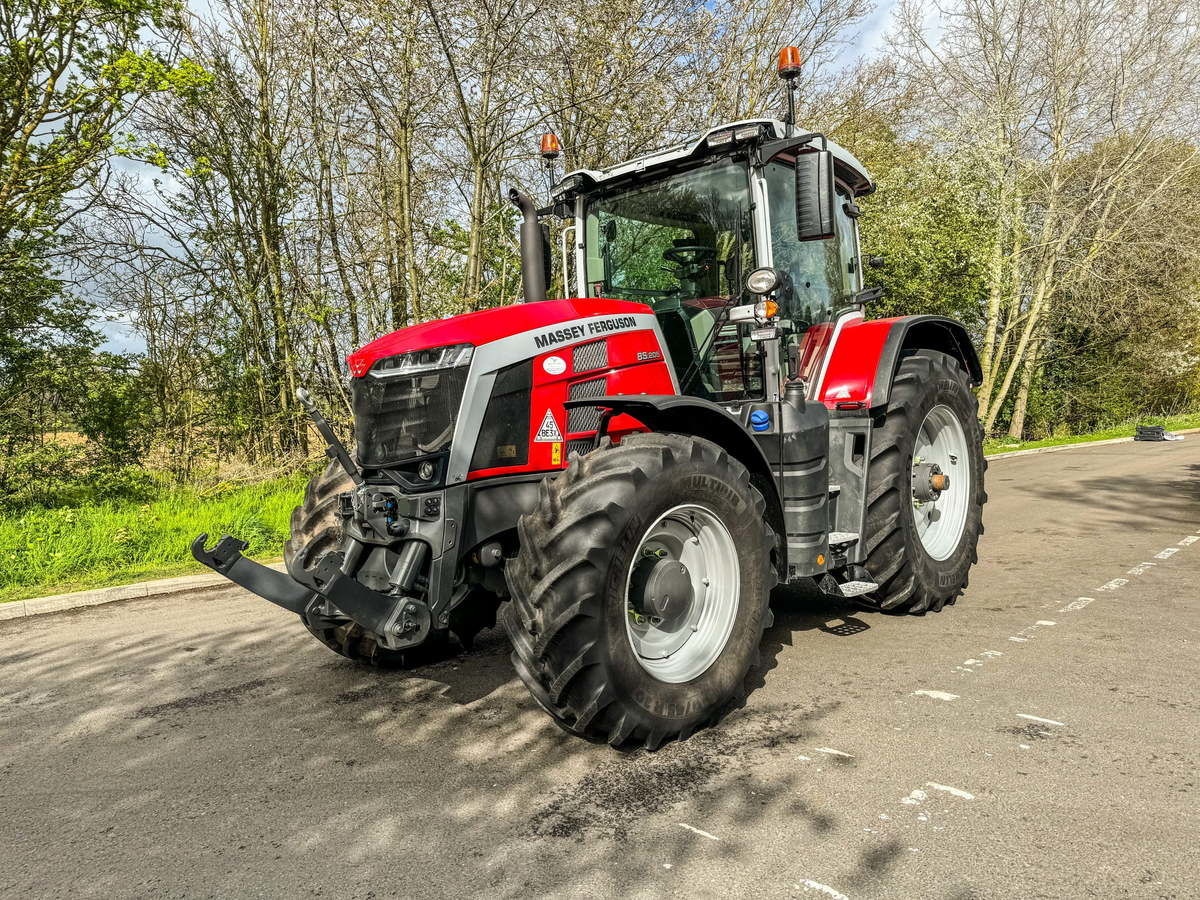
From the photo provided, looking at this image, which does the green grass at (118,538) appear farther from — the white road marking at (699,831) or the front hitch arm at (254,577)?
the white road marking at (699,831)

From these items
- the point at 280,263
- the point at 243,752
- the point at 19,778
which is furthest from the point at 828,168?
the point at 280,263

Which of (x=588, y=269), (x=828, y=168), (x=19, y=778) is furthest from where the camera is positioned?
(x=588, y=269)

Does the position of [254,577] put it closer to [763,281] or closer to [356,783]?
[356,783]

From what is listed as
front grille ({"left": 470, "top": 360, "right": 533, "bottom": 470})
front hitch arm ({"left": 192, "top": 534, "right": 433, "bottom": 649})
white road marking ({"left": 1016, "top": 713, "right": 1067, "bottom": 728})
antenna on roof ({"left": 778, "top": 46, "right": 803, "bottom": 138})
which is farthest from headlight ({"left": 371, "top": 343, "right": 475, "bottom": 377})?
white road marking ({"left": 1016, "top": 713, "right": 1067, "bottom": 728})

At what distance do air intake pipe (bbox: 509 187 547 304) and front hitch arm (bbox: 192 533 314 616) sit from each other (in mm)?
1860

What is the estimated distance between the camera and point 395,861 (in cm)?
243

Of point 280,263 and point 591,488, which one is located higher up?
point 280,263

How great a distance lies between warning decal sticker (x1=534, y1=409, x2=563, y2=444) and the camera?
341 cm

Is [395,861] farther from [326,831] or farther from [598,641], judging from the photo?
[598,641]

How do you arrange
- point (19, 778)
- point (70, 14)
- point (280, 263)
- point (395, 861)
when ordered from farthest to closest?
point (280, 263) < point (70, 14) < point (19, 778) < point (395, 861)

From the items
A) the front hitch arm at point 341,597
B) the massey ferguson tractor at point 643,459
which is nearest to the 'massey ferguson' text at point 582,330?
the massey ferguson tractor at point 643,459

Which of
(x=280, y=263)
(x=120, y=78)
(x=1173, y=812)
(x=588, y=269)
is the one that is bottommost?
(x=1173, y=812)

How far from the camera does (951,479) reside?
5.34m

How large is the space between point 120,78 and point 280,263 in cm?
353
